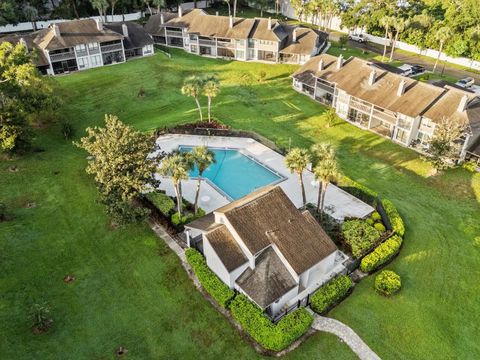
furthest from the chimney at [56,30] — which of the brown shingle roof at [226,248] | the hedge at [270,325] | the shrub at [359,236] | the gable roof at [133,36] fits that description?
the hedge at [270,325]

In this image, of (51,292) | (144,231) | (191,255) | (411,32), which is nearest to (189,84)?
(144,231)

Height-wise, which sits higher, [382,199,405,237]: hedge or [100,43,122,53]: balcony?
[100,43,122,53]: balcony

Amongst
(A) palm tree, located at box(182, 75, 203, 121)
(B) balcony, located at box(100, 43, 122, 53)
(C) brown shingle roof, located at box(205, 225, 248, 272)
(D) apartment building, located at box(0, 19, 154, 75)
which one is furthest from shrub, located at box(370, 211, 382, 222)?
(B) balcony, located at box(100, 43, 122, 53)

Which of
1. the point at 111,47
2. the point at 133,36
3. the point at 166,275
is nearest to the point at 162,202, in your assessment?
the point at 166,275

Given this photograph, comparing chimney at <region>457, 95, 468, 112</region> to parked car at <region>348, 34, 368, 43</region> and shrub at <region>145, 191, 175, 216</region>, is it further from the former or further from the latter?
parked car at <region>348, 34, 368, 43</region>

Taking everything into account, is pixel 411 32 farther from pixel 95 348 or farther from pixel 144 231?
pixel 95 348

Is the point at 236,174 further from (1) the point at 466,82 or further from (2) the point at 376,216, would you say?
(1) the point at 466,82
